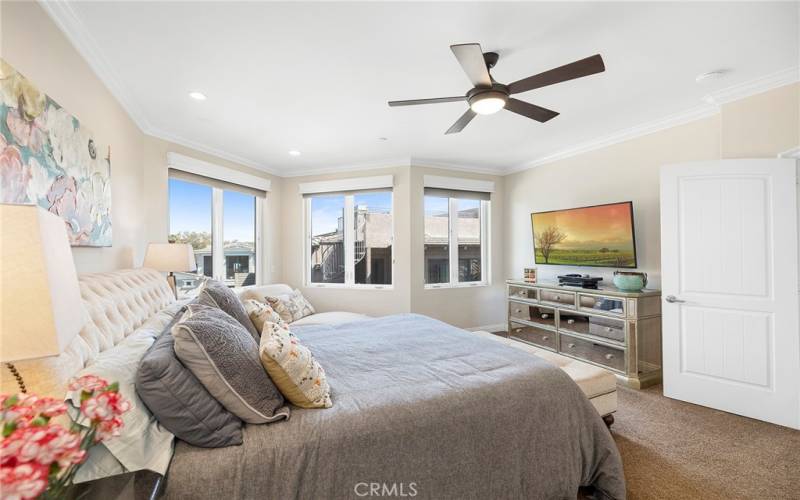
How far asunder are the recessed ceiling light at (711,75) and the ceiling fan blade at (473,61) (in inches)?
70.4

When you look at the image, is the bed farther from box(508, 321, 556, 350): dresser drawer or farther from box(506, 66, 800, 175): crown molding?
box(506, 66, 800, 175): crown molding

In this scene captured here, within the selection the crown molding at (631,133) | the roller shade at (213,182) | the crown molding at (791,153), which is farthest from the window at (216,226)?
the crown molding at (791,153)

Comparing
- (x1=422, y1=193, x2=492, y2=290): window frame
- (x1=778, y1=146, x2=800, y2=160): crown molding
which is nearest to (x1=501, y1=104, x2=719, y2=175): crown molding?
(x1=778, y1=146, x2=800, y2=160): crown molding

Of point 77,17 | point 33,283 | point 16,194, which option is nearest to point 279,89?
point 77,17

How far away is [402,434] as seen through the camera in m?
1.31

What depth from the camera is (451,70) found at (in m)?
2.25

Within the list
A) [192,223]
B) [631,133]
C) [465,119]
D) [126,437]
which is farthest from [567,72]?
[192,223]

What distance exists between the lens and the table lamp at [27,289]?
0.64 m

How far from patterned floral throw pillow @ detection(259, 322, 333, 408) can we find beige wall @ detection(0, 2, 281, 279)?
1454 mm

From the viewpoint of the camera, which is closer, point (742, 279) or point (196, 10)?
point (196, 10)

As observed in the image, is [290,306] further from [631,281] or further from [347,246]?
[631,281]

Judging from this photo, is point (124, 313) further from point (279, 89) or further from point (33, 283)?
point (279, 89)

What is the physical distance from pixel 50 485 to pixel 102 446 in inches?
16.1

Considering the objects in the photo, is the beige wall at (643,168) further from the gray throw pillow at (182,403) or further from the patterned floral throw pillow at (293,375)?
the gray throw pillow at (182,403)
